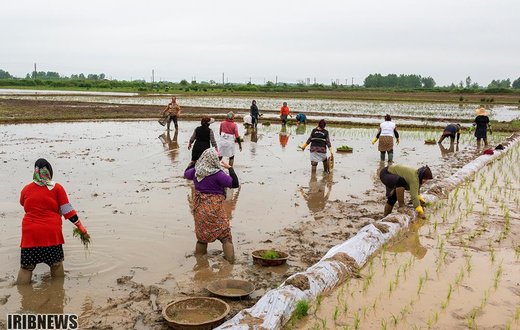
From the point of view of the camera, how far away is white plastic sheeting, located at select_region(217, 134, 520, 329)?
3.97 meters

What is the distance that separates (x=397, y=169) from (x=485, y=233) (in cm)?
154

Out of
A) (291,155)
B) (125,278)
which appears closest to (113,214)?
(125,278)

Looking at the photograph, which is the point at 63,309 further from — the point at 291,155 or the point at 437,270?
the point at 291,155

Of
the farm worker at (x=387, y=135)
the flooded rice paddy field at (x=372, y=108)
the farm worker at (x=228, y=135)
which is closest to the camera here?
the farm worker at (x=228, y=135)

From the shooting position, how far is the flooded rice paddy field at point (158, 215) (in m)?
4.77

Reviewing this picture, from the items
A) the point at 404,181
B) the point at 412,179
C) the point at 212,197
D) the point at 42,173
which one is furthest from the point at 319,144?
the point at 42,173

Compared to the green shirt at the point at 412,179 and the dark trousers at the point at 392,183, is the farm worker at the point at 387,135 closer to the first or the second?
the dark trousers at the point at 392,183

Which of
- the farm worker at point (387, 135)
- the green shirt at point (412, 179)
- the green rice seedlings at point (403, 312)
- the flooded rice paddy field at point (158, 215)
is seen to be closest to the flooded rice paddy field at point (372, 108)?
the farm worker at point (387, 135)

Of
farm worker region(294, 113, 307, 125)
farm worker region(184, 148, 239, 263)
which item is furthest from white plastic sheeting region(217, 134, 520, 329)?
farm worker region(294, 113, 307, 125)

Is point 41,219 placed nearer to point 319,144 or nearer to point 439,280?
point 439,280

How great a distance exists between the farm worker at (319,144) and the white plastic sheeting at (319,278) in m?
3.68

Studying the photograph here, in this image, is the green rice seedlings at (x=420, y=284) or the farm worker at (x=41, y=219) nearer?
the farm worker at (x=41, y=219)

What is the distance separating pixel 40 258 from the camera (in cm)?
481

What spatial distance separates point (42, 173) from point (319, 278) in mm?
2963
